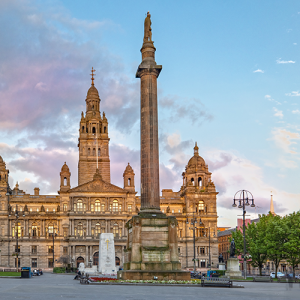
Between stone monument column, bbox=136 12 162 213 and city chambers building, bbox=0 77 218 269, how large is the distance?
247 ft

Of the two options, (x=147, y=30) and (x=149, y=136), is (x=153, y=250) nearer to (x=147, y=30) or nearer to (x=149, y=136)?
(x=149, y=136)

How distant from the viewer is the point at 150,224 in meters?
42.9

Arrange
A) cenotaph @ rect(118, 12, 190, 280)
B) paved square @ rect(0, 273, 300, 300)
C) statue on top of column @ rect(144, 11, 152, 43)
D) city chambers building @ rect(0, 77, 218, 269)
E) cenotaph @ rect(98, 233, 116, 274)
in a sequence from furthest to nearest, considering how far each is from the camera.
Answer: city chambers building @ rect(0, 77, 218, 269) → cenotaph @ rect(98, 233, 116, 274) → statue on top of column @ rect(144, 11, 152, 43) → cenotaph @ rect(118, 12, 190, 280) → paved square @ rect(0, 273, 300, 300)

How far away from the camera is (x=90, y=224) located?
120750 millimetres

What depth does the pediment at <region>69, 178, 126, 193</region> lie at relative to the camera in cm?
12156

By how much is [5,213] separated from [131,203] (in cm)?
3127

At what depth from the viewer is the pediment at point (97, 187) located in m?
122

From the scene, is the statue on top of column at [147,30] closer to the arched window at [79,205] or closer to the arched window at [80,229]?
the arched window at [79,205]

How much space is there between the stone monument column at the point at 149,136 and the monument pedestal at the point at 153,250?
1.37 m

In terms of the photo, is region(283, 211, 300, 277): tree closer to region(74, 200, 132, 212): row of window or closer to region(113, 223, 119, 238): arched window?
region(113, 223, 119, 238): arched window

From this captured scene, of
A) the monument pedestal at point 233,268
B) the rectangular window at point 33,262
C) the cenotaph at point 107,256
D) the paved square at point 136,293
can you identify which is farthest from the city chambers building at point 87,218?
the paved square at point 136,293

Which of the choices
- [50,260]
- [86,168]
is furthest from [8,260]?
[86,168]

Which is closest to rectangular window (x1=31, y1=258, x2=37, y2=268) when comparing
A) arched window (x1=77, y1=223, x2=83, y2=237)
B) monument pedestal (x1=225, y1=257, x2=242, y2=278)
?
arched window (x1=77, y1=223, x2=83, y2=237)

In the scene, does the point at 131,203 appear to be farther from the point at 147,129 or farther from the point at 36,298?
the point at 36,298
